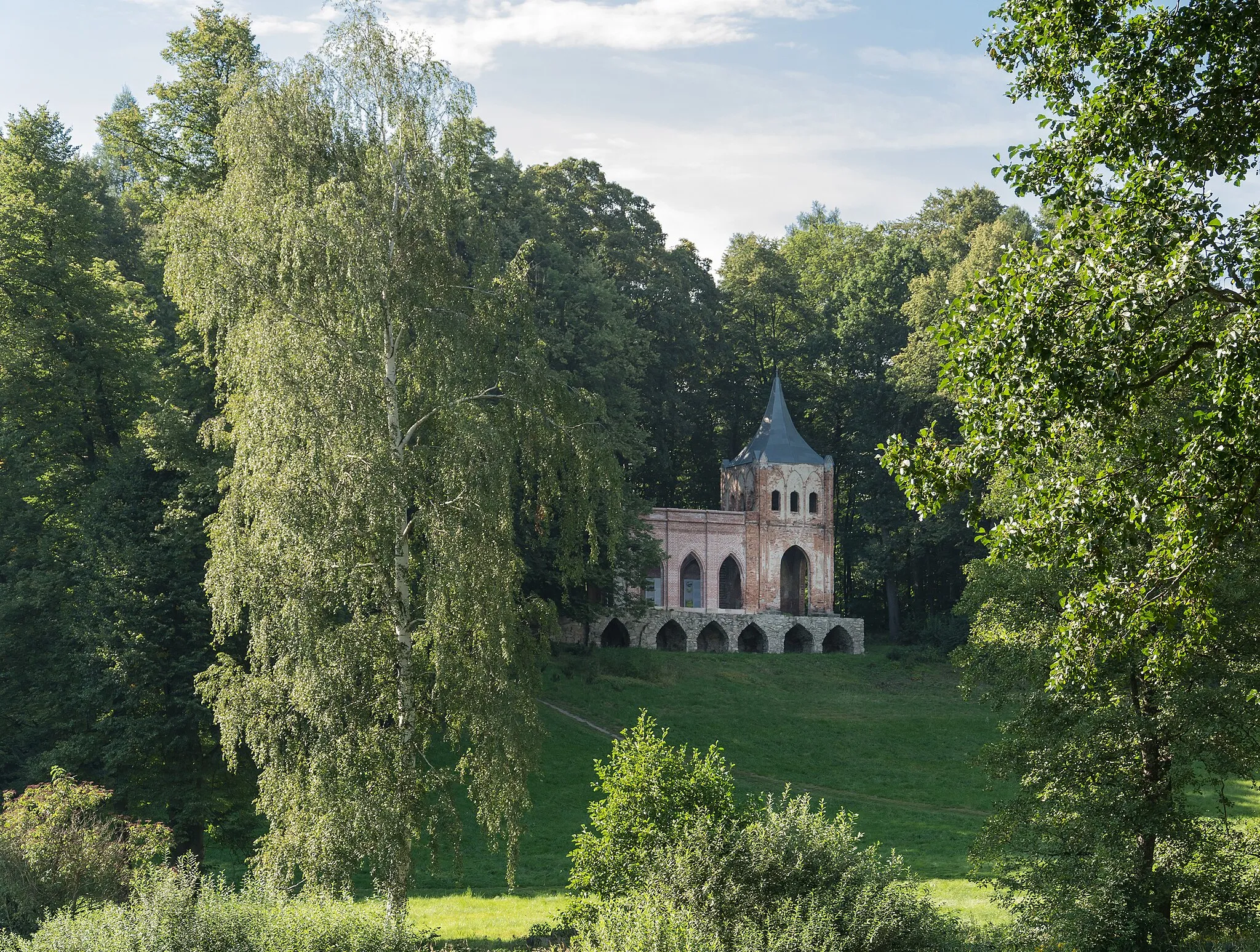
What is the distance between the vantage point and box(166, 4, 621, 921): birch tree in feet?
40.8

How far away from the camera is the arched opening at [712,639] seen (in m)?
44.3

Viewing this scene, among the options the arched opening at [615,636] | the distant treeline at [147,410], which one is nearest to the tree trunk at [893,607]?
the distant treeline at [147,410]

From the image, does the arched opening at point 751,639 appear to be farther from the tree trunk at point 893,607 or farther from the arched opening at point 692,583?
the tree trunk at point 893,607

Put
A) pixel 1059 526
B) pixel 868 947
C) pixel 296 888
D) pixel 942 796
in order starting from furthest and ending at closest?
1. pixel 942 796
2. pixel 296 888
3. pixel 868 947
4. pixel 1059 526

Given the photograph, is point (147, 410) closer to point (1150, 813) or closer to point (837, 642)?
point (1150, 813)

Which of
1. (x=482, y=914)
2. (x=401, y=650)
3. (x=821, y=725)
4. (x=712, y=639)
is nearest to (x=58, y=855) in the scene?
(x=401, y=650)

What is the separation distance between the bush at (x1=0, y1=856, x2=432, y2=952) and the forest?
18 cm

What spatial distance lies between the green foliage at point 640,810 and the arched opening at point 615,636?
2986 cm

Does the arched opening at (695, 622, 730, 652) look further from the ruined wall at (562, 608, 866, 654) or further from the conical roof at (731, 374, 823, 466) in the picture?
the conical roof at (731, 374, 823, 466)

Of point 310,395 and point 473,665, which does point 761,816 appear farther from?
point 310,395

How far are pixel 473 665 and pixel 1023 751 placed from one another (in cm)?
690

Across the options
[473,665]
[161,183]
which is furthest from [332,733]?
[161,183]

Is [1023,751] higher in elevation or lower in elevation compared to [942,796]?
higher

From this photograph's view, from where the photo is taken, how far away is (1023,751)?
47.8 ft
